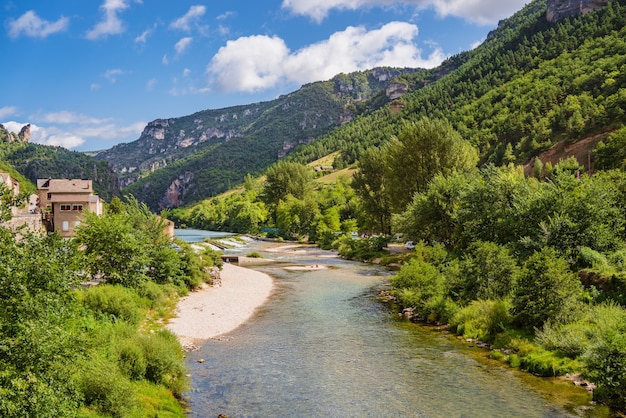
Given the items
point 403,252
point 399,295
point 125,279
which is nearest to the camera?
point 125,279

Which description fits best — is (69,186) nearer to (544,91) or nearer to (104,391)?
(104,391)

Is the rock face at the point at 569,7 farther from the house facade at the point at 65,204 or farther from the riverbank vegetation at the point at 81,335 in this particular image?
the riverbank vegetation at the point at 81,335

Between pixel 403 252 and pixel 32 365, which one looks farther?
pixel 403 252

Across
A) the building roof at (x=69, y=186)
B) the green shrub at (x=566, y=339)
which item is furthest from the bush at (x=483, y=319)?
the building roof at (x=69, y=186)

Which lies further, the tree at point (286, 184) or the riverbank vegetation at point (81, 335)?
the tree at point (286, 184)

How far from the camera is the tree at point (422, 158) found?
71438 mm

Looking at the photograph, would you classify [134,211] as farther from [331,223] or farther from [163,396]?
[331,223]

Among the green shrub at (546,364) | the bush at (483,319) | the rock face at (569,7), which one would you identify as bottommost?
the green shrub at (546,364)

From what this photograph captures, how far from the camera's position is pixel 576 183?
35812 millimetres

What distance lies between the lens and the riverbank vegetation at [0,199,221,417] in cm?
962

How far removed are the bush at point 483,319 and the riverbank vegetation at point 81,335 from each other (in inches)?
671

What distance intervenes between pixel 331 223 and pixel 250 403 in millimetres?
86841

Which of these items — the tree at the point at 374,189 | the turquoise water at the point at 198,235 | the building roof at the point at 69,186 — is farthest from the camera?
the turquoise water at the point at 198,235

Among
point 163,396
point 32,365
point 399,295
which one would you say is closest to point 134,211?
point 399,295
